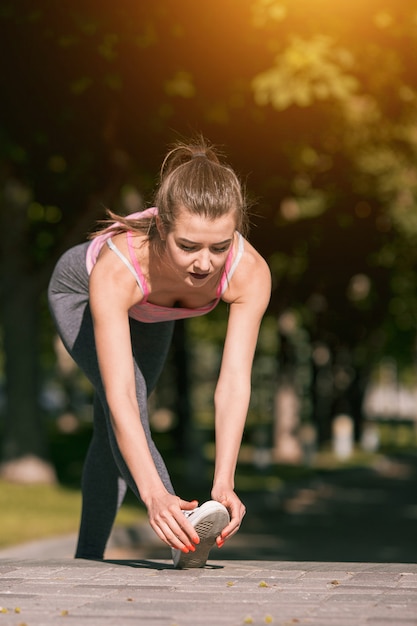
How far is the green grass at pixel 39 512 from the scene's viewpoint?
12.3 meters

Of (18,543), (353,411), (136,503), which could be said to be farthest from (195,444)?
(353,411)

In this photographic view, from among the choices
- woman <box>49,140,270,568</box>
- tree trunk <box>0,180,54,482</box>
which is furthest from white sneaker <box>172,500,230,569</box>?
tree trunk <box>0,180,54,482</box>

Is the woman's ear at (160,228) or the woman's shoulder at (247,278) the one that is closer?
the woman's ear at (160,228)

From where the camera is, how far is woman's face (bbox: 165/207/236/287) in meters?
4.71

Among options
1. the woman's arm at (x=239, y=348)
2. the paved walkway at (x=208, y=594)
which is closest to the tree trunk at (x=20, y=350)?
the paved walkway at (x=208, y=594)

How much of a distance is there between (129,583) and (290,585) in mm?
590

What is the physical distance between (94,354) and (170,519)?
1072 millimetres

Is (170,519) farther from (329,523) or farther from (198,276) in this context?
(329,523)

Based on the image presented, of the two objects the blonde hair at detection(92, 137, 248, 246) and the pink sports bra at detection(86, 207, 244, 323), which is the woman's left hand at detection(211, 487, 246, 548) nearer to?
the pink sports bra at detection(86, 207, 244, 323)

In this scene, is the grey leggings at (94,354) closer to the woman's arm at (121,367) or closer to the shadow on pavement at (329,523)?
the woman's arm at (121,367)

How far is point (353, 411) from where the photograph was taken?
37.3 meters

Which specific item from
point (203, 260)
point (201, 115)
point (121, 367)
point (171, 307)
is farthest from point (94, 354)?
point (201, 115)

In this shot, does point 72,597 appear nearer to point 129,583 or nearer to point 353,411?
point 129,583

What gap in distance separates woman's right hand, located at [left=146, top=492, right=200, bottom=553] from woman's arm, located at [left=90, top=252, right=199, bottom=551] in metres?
0.04
